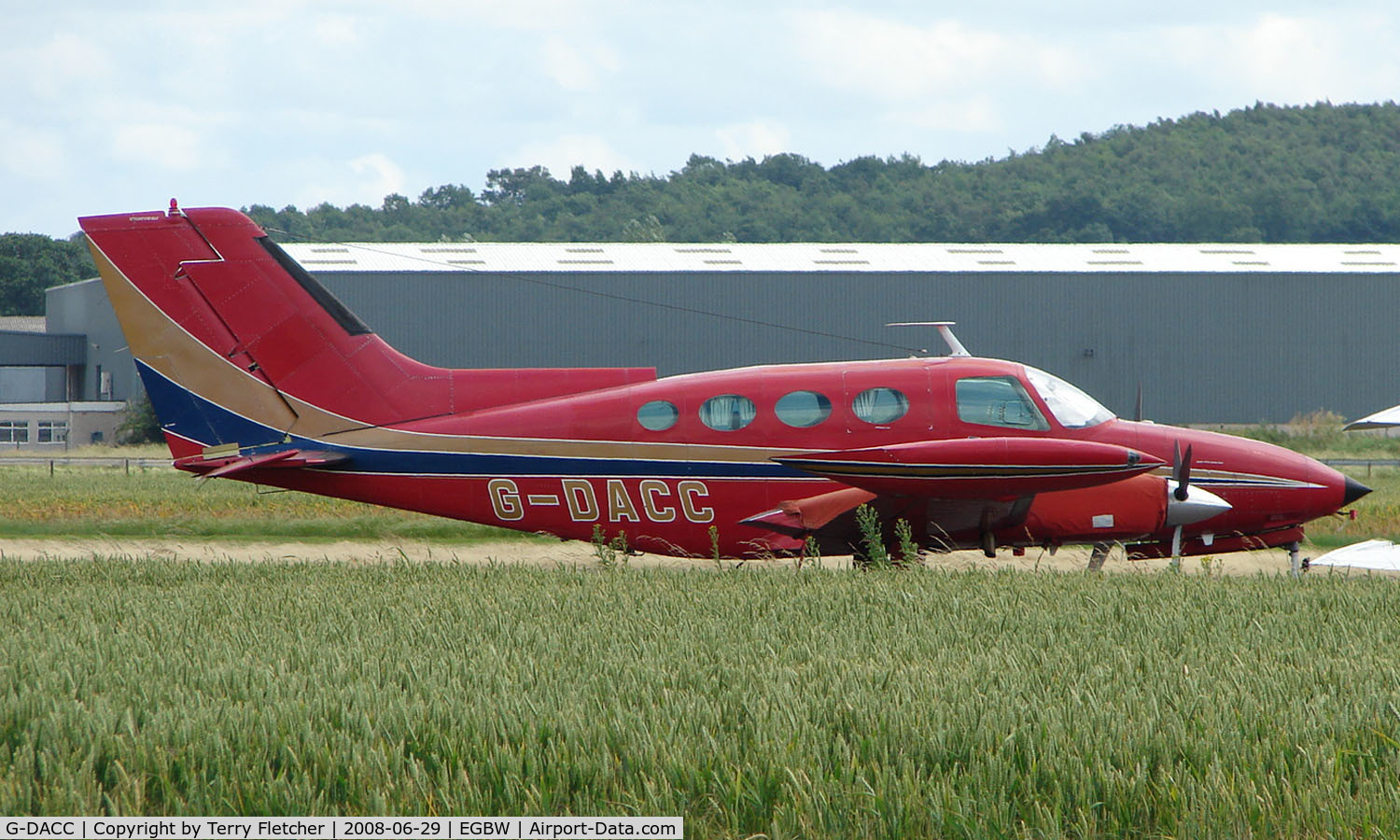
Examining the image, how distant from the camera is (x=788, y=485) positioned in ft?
45.3

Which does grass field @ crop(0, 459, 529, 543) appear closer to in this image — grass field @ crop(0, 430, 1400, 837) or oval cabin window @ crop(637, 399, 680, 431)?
oval cabin window @ crop(637, 399, 680, 431)

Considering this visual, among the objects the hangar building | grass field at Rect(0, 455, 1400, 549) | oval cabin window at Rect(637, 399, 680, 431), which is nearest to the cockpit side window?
oval cabin window at Rect(637, 399, 680, 431)

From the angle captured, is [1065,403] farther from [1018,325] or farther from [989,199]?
[989,199]

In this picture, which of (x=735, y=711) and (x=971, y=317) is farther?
(x=971, y=317)

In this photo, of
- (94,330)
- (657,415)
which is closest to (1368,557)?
(657,415)

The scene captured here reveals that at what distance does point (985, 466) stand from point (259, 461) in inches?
327

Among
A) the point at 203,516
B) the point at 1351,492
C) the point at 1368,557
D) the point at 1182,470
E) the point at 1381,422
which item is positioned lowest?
the point at 203,516

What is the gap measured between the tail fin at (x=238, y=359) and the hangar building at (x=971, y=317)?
3339cm

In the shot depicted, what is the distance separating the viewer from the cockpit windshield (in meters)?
13.8

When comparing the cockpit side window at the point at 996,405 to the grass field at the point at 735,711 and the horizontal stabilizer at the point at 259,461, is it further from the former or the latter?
the horizontal stabilizer at the point at 259,461

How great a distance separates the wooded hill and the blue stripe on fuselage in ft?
281

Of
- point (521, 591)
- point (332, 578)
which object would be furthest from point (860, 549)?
point (332, 578)

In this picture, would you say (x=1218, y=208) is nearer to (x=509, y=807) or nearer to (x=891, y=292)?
(x=891, y=292)

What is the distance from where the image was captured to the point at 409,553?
1881cm
